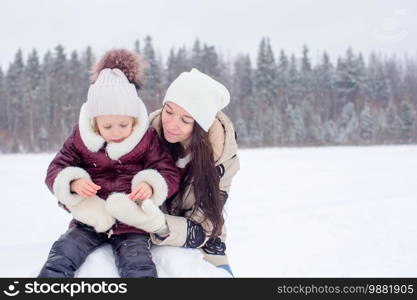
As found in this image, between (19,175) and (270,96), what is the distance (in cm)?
3207

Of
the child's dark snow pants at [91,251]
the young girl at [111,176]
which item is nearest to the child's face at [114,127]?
the young girl at [111,176]

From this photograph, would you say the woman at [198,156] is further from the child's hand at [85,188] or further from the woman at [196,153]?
the child's hand at [85,188]

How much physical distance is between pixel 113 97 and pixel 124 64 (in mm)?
321

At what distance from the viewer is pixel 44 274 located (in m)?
1.95

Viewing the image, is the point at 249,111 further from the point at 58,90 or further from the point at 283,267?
the point at 283,267

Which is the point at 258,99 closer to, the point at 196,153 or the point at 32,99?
the point at 32,99

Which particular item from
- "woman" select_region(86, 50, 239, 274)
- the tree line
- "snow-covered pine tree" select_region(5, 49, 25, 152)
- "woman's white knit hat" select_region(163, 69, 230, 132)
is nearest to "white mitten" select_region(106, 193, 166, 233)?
"woman" select_region(86, 50, 239, 274)

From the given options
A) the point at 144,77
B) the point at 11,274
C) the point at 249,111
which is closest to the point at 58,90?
the point at 249,111

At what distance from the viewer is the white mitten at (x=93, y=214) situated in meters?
2.15

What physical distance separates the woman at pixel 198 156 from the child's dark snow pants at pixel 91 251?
0.71 feet

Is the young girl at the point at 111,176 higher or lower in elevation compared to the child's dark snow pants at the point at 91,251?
higher

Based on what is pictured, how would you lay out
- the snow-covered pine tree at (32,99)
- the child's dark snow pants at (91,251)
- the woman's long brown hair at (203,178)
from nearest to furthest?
the child's dark snow pants at (91,251) < the woman's long brown hair at (203,178) < the snow-covered pine tree at (32,99)

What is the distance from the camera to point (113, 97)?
7.45 feet

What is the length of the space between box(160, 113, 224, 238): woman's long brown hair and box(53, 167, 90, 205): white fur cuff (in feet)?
1.91
